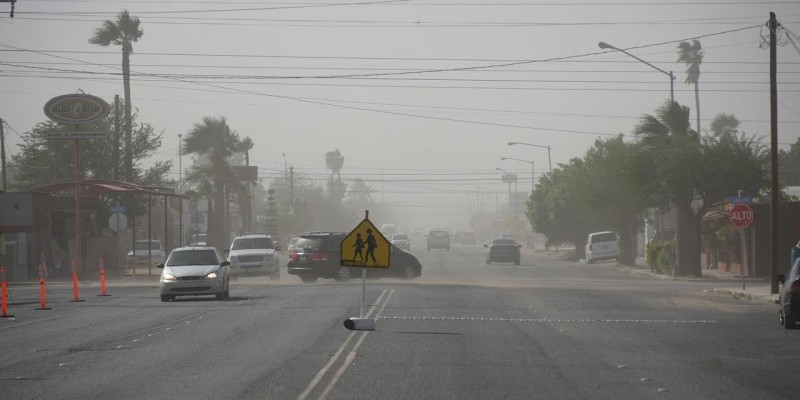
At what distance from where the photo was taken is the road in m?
13.5

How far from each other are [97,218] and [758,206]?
36308 mm

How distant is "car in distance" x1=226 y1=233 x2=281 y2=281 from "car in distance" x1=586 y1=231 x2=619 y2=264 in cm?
2840

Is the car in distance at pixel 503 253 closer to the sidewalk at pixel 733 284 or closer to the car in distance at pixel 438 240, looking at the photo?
the sidewalk at pixel 733 284

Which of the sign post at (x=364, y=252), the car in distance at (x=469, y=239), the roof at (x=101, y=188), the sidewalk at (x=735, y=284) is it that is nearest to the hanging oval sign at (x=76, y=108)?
the roof at (x=101, y=188)

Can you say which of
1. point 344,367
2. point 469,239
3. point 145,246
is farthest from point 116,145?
point 469,239

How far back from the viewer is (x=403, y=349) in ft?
58.7

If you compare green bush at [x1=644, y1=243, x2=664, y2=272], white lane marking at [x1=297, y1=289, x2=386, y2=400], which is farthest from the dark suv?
white lane marking at [x1=297, y1=289, x2=386, y2=400]

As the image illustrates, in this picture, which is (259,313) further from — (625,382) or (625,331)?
(625,382)

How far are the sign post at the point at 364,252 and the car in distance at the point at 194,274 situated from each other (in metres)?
10.5

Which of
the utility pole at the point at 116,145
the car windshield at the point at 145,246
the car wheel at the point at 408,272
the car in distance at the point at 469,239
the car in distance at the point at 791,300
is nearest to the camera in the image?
the car in distance at the point at 791,300

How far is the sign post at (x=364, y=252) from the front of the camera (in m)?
21.5

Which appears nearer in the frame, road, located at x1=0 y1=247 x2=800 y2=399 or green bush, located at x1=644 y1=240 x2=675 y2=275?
road, located at x1=0 y1=247 x2=800 y2=399

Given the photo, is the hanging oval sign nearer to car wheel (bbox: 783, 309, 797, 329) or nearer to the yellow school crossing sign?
the yellow school crossing sign

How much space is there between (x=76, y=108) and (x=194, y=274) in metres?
21.2
